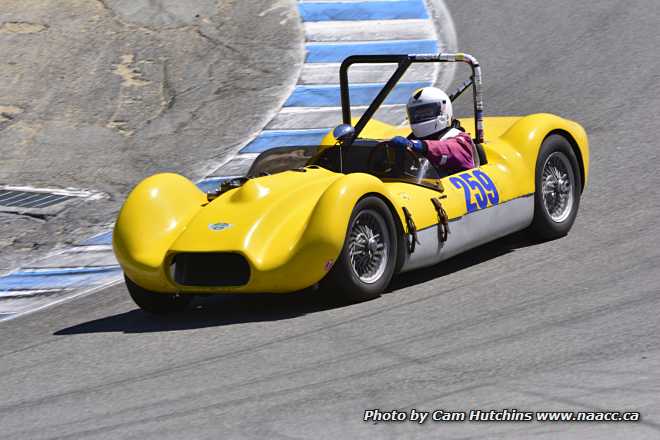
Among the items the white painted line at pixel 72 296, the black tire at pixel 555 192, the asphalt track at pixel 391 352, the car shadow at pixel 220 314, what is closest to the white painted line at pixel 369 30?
the asphalt track at pixel 391 352

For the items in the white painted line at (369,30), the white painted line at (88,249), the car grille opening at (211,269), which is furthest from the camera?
the white painted line at (369,30)

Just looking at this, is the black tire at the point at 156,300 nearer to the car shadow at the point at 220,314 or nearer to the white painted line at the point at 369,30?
the car shadow at the point at 220,314

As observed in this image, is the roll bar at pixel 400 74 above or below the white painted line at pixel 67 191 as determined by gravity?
above

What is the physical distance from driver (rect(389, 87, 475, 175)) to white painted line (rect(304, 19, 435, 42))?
5.97 meters

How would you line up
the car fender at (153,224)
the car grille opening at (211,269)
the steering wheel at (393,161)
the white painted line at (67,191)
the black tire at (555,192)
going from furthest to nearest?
the white painted line at (67,191) < the black tire at (555,192) < the steering wheel at (393,161) < the car fender at (153,224) < the car grille opening at (211,269)

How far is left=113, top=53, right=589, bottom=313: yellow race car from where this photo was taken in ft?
23.5

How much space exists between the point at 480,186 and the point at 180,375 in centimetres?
297

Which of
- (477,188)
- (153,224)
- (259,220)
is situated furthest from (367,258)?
(153,224)

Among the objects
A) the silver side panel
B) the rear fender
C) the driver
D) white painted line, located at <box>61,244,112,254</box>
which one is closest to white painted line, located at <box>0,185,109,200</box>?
Result: white painted line, located at <box>61,244,112,254</box>

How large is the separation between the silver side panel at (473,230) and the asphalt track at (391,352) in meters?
0.15

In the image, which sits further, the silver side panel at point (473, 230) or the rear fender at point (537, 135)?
the rear fender at point (537, 135)

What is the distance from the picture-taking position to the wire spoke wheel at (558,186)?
8.88 meters

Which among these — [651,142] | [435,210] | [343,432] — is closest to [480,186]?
[435,210]

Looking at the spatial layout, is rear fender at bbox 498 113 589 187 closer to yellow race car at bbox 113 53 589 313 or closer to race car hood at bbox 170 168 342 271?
yellow race car at bbox 113 53 589 313
